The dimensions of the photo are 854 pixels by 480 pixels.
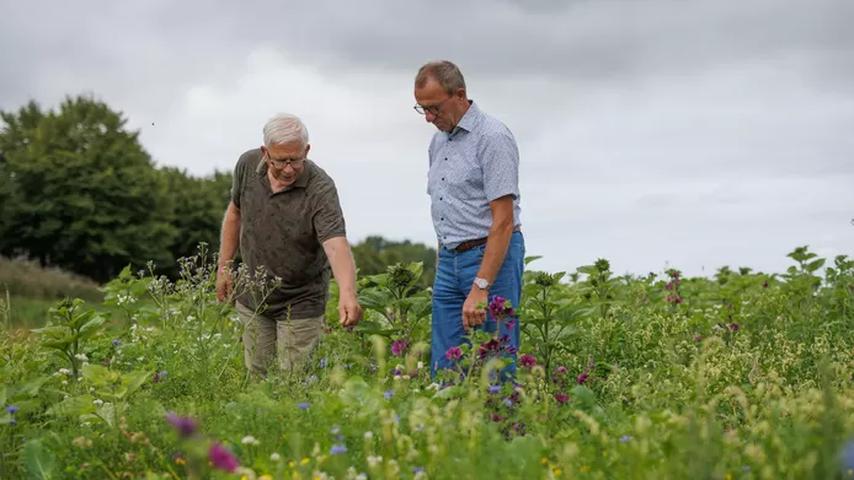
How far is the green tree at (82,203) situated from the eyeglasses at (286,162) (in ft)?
123

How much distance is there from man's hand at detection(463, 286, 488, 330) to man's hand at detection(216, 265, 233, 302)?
1.72m

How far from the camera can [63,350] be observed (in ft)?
22.0

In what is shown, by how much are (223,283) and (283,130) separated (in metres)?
1.43

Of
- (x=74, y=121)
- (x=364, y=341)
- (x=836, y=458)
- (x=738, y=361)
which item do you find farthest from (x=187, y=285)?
(x=74, y=121)

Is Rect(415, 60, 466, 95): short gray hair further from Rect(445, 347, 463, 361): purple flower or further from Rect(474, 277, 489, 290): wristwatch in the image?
Rect(445, 347, 463, 361): purple flower

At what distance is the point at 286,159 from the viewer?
6.04m

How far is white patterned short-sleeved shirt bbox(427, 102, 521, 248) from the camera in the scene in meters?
5.75

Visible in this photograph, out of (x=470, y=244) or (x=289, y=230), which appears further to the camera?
(x=289, y=230)

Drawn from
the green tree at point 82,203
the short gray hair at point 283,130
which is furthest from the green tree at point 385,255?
the short gray hair at point 283,130

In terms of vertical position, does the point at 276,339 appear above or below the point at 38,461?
above

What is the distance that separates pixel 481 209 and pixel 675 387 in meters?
1.44

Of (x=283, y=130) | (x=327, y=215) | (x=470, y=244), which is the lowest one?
(x=470, y=244)

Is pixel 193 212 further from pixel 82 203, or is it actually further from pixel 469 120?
pixel 469 120

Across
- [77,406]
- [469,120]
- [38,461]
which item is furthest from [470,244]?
[38,461]
